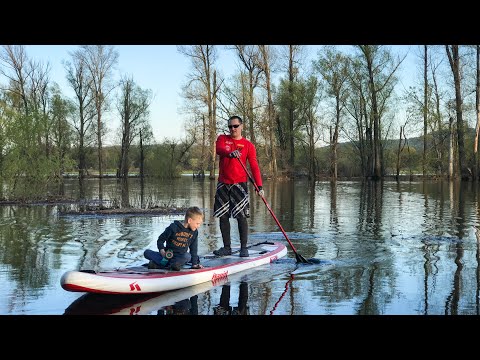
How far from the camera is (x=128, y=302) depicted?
679 cm

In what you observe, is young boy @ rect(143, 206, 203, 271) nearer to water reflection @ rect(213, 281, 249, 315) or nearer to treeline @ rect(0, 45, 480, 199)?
water reflection @ rect(213, 281, 249, 315)

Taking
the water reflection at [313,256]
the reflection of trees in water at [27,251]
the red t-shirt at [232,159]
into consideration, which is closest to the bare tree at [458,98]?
the water reflection at [313,256]

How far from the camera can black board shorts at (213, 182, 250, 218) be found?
9.56m

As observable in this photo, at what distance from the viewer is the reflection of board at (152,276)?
21.0 feet

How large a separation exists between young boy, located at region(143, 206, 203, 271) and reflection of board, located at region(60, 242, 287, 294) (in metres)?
0.14

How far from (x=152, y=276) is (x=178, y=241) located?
0.64 metres

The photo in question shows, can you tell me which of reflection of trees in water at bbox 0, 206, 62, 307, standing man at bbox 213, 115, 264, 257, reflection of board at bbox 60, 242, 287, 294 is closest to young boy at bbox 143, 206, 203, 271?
reflection of board at bbox 60, 242, 287, 294

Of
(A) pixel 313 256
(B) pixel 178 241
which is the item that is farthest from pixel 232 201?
(B) pixel 178 241

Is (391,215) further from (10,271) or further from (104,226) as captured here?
(10,271)

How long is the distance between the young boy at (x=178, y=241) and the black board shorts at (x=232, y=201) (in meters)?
1.90

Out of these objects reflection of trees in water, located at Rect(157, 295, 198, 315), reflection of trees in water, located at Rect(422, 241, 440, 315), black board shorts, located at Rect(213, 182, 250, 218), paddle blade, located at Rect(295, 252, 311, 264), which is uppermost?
black board shorts, located at Rect(213, 182, 250, 218)

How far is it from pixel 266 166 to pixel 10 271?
42053mm
